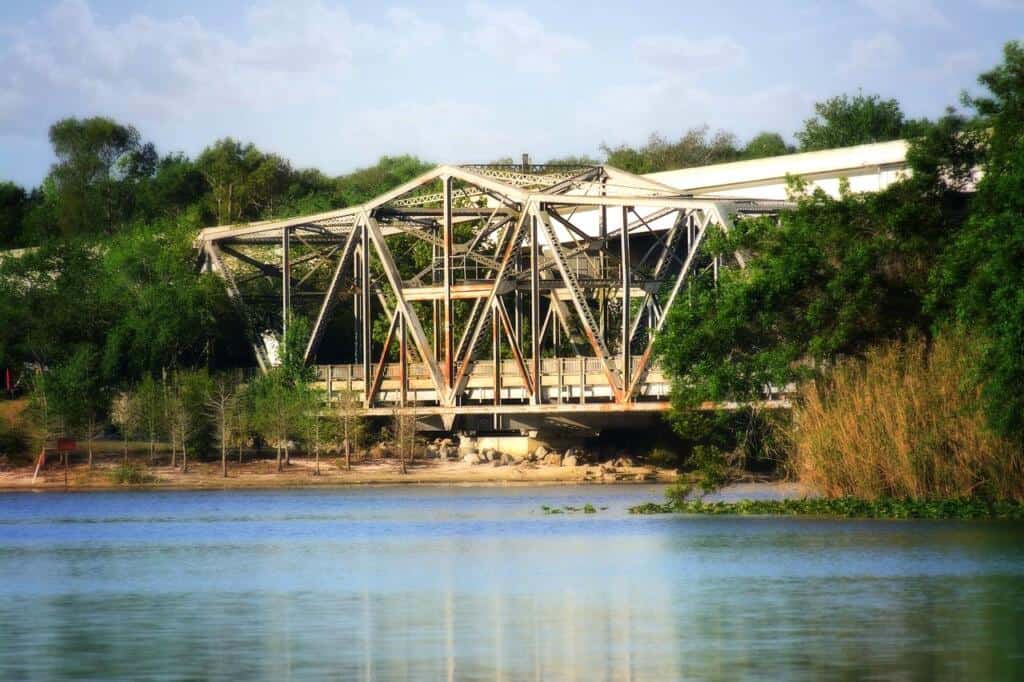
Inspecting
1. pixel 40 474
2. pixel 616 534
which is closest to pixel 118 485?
pixel 40 474


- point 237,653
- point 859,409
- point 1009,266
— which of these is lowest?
point 237,653

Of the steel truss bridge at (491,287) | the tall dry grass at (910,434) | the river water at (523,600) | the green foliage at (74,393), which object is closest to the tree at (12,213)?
the steel truss bridge at (491,287)

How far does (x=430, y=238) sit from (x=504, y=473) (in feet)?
44.7

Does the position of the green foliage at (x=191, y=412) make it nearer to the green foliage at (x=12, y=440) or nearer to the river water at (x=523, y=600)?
the green foliage at (x=12, y=440)

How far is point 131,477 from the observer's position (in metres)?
95.0

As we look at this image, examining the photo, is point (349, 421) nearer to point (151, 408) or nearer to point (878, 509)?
point (151, 408)

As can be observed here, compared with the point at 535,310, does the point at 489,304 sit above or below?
above

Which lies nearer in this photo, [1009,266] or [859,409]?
[1009,266]

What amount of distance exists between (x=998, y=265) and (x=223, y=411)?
55081mm

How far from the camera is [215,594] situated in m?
39.1

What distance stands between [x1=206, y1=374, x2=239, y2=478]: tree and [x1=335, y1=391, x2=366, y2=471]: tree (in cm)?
523

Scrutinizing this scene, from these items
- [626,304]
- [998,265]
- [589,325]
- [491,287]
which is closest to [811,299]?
[998,265]

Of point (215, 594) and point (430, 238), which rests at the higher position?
point (430, 238)

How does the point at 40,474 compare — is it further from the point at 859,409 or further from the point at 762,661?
the point at 762,661
